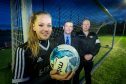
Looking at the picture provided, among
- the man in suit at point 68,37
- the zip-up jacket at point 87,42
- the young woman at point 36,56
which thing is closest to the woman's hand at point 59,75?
the young woman at point 36,56

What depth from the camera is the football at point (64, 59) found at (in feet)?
5.09

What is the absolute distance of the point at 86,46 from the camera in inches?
69.8

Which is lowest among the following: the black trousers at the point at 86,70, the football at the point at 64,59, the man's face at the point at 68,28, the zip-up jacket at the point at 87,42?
the black trousers at the point at 86,70

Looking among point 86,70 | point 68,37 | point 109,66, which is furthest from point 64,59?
point 109,66

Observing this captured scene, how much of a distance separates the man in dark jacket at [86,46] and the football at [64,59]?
0.17 meters

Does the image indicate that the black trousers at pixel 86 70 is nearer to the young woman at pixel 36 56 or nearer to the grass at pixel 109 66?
the grass at pixel 109 66

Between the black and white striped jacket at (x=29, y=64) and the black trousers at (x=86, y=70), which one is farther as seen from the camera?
the black trousers at (x=86, y=70)

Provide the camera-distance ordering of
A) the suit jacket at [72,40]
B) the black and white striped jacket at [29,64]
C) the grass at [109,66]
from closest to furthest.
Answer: the black and white striped jacket at [29,64], the suit jacket at [72,40], the grass at [109,66]

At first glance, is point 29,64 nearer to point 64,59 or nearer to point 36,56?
point 36,56

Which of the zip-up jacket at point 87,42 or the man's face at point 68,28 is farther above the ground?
the man's face at point 68,28

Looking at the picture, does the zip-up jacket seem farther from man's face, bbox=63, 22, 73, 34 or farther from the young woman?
the young woman

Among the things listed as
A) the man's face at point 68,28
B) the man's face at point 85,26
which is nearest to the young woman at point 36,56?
the man's face at point 68,28

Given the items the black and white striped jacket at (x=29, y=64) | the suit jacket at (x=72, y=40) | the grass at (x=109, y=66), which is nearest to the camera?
the black and white striped jacket at (x=29, y=64)

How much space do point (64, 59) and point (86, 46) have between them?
0.28 metres
